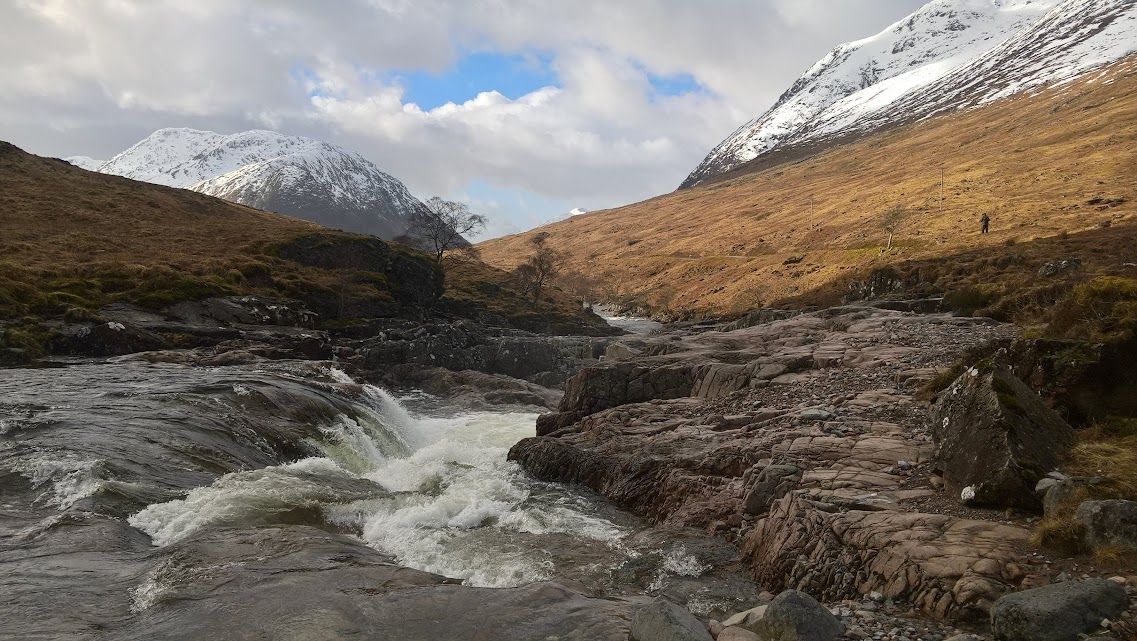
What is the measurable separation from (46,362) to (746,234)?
141197 millimetres

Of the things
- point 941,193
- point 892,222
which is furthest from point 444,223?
point 941,193

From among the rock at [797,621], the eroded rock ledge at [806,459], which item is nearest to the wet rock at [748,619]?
the rock at [797,621]

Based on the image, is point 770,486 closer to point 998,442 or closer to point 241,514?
point 998,442

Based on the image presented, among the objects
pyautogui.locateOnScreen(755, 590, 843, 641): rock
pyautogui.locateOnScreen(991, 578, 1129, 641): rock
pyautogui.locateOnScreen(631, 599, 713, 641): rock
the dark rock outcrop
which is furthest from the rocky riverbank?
the dark rock outcrop

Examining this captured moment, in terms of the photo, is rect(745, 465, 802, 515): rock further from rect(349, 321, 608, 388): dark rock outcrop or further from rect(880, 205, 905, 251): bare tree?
rect(880, 205, 905, 251): bare tree

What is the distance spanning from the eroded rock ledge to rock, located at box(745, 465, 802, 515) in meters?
0.04

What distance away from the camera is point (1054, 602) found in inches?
274

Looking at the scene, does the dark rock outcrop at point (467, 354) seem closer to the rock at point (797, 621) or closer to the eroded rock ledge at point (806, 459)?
the eroded rock ledge at point (806, 459)

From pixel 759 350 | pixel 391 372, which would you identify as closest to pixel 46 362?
pixel 391 372

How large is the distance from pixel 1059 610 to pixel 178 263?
66.4 metres

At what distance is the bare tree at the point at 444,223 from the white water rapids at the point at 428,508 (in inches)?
2732

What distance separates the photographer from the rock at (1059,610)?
6.72 m

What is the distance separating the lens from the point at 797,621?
826 cm

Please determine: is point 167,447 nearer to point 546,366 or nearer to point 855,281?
point 546,366
